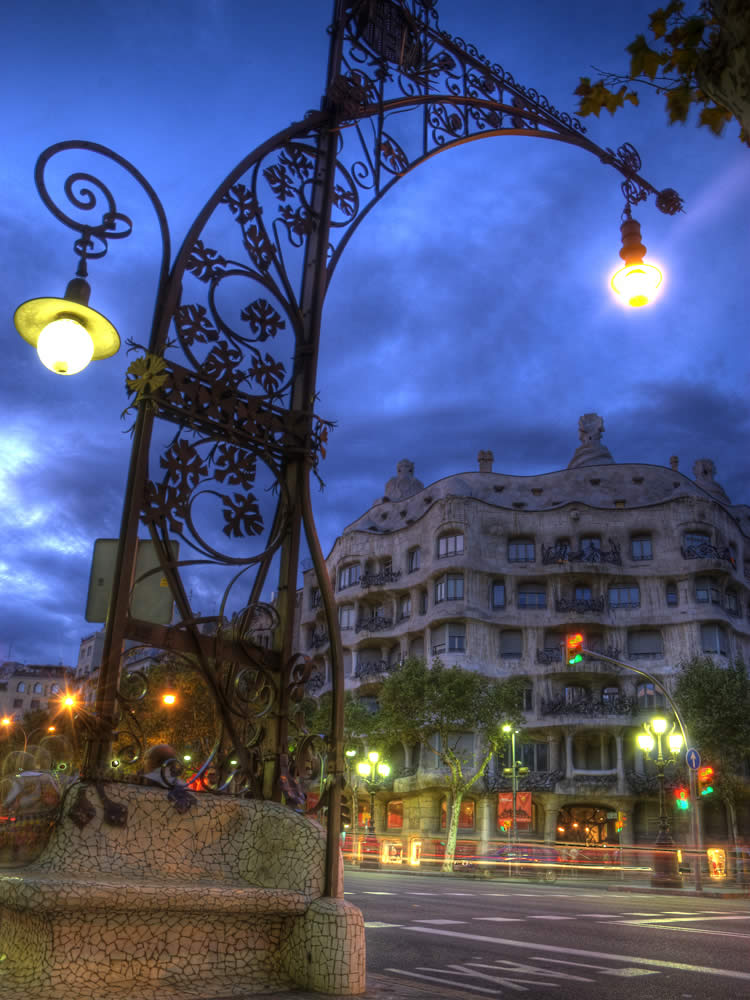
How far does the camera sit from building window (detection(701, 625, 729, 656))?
4688 cm

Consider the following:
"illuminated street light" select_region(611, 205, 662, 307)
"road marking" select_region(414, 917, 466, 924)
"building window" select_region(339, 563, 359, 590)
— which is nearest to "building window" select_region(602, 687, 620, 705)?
"building window" select_region(339, 563, 359, 590)

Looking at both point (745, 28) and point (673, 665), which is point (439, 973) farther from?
point (673, 665)

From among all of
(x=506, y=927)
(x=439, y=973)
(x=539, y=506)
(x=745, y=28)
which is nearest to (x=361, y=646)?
(x=539, y=506)

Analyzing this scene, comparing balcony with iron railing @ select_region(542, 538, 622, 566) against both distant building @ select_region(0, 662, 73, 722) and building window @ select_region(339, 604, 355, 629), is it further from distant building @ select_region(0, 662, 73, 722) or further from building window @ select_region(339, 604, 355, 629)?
distant building @ select_region(0, 662, 73, 722)

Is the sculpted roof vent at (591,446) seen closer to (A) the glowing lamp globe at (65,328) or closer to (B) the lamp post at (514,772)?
(B) the lamp post at (514,772)

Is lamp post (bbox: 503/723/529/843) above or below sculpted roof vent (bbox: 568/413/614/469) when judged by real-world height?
below

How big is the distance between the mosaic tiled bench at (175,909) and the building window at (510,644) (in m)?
47.0

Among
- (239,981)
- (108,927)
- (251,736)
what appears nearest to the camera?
(108,927)

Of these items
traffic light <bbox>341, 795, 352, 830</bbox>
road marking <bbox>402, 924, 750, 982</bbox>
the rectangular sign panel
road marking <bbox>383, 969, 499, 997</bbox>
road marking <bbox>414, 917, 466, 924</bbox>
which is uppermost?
the rectangular sign panel

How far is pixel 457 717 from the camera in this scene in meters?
40.7

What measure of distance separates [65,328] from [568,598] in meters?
48.1

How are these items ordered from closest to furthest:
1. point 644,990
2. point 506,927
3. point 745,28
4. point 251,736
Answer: point 745,28 → point 251,736 → point 644,990 → point 506,927

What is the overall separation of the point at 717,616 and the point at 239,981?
154ft

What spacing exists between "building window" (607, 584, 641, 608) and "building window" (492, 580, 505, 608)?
5972 mm
